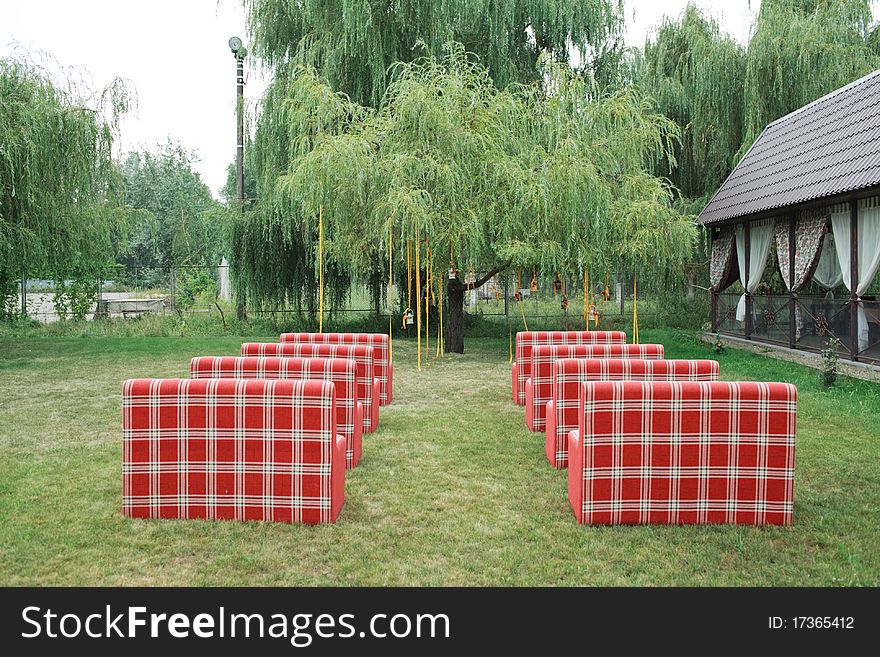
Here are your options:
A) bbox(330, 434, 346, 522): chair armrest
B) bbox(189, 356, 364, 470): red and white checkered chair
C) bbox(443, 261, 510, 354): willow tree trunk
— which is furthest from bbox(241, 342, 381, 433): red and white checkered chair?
bbox(443, 261, 510, 354): willow tree trunk

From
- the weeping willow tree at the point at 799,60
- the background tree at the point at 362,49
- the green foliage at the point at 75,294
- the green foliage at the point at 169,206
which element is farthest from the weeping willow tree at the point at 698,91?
the green foliage at the point at 169,206

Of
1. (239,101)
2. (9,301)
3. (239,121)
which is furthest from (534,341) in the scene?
(9,301)

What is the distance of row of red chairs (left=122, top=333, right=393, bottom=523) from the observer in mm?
4613

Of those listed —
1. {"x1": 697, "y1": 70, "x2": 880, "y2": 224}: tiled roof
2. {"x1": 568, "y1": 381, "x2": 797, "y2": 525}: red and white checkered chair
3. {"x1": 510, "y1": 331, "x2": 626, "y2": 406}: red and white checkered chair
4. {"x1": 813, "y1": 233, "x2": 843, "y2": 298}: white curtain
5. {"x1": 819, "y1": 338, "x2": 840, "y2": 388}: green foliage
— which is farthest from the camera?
{"x1": 813, "y1": 233, "x2": 843, "y2": 298}: white curtain

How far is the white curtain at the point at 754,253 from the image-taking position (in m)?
14.6

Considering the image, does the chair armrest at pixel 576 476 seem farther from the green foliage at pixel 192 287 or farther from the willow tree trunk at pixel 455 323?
the green foliage at pixel 192 287

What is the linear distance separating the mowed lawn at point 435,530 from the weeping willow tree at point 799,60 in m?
10.6

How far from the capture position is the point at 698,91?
1727 centimetres

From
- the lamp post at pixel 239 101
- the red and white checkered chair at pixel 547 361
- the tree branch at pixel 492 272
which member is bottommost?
the red and white checkered chair at pixel 547 361

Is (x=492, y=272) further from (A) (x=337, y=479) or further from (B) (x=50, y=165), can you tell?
(A) (x=337, y=479)

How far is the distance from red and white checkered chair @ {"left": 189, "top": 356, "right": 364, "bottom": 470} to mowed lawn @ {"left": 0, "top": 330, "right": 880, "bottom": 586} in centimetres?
48

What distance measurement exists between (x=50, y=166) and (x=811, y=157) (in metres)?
12.1

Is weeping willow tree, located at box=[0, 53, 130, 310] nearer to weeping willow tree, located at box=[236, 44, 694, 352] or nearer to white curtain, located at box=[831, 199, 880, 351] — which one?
weeping willow tree, located at box=[236, 44, 694, 352]

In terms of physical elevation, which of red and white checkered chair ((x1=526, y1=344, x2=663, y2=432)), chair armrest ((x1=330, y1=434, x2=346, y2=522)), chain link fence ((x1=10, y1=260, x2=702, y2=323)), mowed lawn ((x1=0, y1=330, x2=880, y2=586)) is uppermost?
chain link fence ((x1=10, y1=260, x2=702, y2=323))
